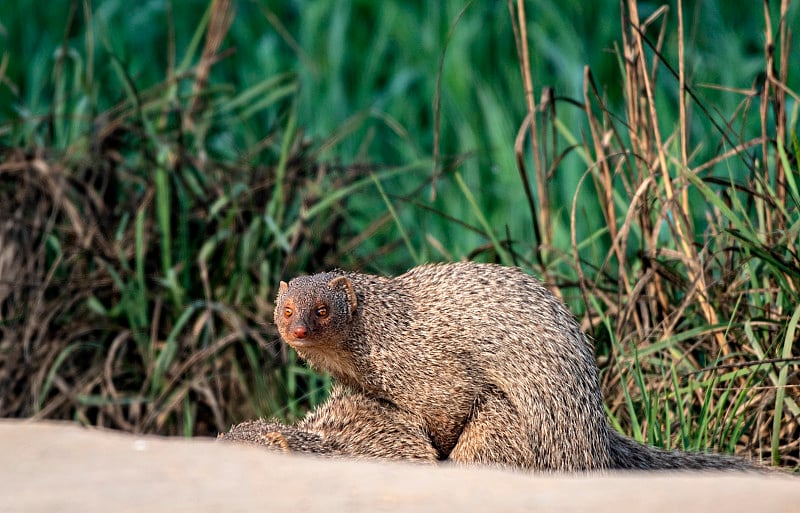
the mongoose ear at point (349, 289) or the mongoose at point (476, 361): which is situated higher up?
the mongoose ear at point (349, 289)

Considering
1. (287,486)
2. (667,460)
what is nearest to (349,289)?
(667,460)

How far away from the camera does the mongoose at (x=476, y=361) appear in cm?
306

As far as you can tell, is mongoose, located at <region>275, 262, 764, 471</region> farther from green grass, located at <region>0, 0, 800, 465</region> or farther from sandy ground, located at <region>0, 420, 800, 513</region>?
sandy ground, located at <region>0, 420, 800, 513</region>

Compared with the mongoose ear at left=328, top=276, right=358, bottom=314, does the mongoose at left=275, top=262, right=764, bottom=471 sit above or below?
below

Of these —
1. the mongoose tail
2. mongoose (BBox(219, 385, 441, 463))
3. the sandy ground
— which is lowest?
the mongoose tail

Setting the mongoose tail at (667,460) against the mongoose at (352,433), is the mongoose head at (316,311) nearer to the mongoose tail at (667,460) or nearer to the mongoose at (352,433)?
the mongoose at (352,433)

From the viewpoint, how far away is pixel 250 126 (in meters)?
5.83

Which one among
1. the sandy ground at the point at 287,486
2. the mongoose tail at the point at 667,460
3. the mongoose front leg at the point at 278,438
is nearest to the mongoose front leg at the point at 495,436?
the mongoose tail at the point at 667,460

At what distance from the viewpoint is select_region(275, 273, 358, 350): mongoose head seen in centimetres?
319

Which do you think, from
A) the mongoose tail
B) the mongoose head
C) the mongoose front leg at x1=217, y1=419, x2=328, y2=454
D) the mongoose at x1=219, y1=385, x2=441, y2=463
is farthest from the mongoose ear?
the mongoose tail

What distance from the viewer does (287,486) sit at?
7.30 feet

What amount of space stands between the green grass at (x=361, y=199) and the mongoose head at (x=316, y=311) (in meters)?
0.78

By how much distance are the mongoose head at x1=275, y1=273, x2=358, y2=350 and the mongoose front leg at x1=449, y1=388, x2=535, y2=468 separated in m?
0.41

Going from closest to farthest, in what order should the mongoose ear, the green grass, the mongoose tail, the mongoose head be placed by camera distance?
the mongoose tail
the mongoose head
the mongoose ear
the green grass
